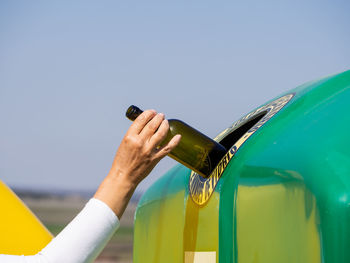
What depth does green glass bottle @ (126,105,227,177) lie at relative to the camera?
4.46 feet

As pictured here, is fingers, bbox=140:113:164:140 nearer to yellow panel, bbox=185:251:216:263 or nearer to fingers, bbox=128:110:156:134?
fingers, bbox=128:110:156:134

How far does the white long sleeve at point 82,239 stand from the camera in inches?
45.9

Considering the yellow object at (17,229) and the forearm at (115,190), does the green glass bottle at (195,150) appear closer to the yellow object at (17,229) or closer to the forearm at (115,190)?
the forearm at (115,190)

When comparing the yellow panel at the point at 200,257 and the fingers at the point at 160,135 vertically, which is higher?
the fingers at the point at 160,135

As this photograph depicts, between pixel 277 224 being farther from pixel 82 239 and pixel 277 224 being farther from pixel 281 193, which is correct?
pixel 82 239

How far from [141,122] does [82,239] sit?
0.86 ft

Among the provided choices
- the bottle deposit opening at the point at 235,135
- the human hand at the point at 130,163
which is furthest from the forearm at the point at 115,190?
the bottle deposit opening at the point at 235,135

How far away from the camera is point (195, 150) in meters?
1.38

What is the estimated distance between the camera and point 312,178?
97 cm

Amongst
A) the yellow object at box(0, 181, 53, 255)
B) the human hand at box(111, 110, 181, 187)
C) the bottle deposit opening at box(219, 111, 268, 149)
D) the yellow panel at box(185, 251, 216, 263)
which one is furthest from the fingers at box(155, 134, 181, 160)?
the yellow object at box(0, 181, 53, 255)

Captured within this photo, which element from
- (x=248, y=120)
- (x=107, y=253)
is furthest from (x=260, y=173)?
(x=107, y=253)

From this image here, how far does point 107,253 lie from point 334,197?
17.4m

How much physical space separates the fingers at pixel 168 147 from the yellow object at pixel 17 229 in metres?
0.66

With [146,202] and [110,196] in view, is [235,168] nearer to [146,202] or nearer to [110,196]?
[110,196]
